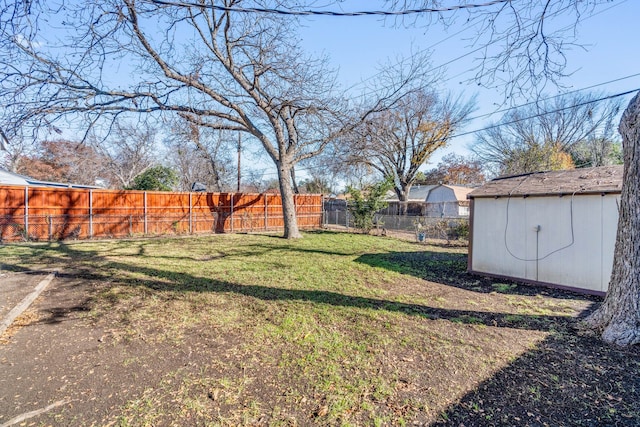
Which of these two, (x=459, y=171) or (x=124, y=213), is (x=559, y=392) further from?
(x=459, y=171)

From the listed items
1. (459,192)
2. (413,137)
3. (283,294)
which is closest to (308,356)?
(283,294)

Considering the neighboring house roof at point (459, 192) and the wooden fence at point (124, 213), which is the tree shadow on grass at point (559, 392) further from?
the neighboring house roof at point (459, 192)

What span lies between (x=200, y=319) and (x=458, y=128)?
2382 cm

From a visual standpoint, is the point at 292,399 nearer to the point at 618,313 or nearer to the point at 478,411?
the point at 478,411

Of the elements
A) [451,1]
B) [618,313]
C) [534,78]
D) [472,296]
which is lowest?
[472,296]

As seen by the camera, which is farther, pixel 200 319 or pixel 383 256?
pixel 383 256

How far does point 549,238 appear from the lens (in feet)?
19.1

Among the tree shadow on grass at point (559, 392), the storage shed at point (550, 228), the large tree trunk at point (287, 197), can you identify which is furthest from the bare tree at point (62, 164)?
the tree shadow on grass at point (559, 392)

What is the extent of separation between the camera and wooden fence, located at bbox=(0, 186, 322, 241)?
10688 mm

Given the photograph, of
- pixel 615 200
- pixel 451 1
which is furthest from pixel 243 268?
Result: pixel 615 200

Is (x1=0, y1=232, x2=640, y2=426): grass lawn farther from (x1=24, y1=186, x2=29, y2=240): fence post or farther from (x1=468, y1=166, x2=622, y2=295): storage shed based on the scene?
(x1=24, y1=186, x2=29, y2=240): fence post

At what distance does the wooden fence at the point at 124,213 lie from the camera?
1069 cm

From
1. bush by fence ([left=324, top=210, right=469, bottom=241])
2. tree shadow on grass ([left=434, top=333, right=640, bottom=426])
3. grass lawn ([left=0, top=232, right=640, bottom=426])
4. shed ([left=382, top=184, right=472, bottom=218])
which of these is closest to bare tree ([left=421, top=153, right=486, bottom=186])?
shed ([left=382, top=184, right=472, bottom=218])

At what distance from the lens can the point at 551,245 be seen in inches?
228
